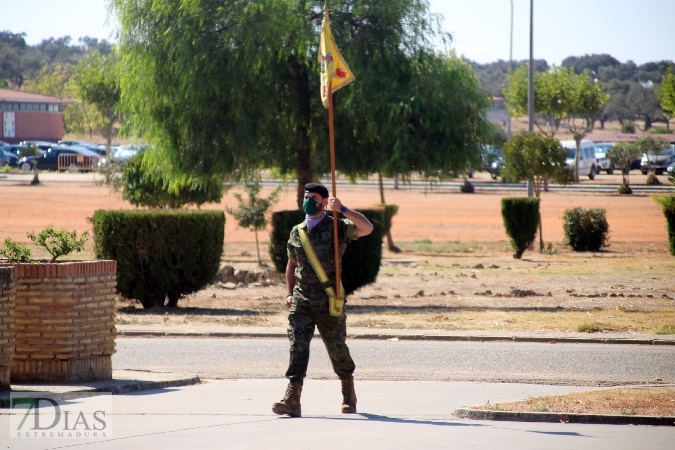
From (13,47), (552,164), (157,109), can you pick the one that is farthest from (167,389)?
(13,47)

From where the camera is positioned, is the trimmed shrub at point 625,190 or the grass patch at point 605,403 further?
the trimmed shrub at point 625,190

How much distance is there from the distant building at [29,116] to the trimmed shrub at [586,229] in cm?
7544

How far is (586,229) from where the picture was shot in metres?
29.0

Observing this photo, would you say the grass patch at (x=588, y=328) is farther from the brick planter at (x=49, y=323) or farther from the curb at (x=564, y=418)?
the brick planter at (x=49, y=323)

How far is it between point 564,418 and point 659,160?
62.8 m

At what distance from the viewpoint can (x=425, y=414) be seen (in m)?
7.87

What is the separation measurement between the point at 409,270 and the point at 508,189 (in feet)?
114

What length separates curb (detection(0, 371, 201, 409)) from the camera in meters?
8.23

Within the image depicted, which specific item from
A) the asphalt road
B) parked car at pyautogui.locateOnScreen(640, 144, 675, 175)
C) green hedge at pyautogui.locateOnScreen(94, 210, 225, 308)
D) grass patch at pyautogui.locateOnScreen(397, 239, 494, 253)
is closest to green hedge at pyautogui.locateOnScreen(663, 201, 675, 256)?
grass patch at pyautogui.locateOnScreen(397, 239, 494, 253)

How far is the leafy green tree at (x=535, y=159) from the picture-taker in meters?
30.0

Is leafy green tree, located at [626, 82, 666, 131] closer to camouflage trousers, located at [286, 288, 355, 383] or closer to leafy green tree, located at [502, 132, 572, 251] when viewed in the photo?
leafy green tree, located at [502, 132, 572, 251]

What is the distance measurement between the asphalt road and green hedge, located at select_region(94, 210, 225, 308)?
2833mm

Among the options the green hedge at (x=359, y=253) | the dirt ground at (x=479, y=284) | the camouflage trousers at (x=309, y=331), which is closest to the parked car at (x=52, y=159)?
the dirt ground at (x=479, y=284)

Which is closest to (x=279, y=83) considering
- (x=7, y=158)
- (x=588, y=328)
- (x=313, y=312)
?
(x=588, y=328)
